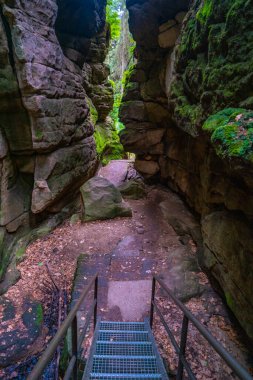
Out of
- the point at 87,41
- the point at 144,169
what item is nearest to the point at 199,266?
the point at 144,169

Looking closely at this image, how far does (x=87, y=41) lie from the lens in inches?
382

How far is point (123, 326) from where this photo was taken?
4.02 metres

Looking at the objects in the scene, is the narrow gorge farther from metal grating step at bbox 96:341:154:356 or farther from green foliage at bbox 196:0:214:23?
metal grating step at bbox 96:341:154:356

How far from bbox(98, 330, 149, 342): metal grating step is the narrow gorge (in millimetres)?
749

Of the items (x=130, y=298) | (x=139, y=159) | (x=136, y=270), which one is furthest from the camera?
(x=139, y=159)

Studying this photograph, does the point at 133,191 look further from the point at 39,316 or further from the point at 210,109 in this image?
the point at 210,109

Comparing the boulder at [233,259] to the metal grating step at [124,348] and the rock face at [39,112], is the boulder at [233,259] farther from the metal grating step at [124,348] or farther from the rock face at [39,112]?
the rock face at [39,112]

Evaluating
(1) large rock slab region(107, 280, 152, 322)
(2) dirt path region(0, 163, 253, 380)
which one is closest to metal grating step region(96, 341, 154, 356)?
(2) dirt path region(0, 163, 253, 380)

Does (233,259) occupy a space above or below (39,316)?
above

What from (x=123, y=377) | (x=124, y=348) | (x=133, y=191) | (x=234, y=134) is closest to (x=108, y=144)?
(x=133, y=191)

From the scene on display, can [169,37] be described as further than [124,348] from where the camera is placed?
Yes

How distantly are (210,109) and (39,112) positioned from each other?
481 centimetres

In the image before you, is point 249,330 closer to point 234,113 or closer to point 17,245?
point 234,113

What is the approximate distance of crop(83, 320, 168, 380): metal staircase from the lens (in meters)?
2.59
